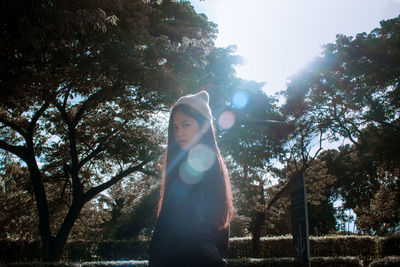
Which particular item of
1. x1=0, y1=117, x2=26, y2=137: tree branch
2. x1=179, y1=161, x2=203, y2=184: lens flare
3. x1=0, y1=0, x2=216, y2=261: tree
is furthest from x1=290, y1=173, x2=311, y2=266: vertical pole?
x1=0, y1=117, x2=26, y2=137: tree branch

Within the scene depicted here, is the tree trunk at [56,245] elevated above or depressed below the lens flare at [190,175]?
below

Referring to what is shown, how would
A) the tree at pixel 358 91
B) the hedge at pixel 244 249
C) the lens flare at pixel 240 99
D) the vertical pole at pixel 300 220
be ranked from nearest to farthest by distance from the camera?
1. the vertical pole at pixel 300 220
2. the tree at pixel 358 91
3. the lens flare at pixel 240 99
4. the hedge at pixel 244 249

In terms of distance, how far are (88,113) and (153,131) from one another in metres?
3.46

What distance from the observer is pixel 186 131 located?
81.4 inches

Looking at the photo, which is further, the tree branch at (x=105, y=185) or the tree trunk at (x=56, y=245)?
the tree branch at (x=105, y=185)

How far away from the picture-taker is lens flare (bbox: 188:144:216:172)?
1.85 m

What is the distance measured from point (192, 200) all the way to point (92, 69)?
695 centimetres

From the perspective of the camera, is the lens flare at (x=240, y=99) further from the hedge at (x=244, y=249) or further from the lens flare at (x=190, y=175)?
the lens flare at (x=190, y=175)

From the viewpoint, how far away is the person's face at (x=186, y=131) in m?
2.06

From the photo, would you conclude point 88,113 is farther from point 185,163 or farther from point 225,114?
point 185,163

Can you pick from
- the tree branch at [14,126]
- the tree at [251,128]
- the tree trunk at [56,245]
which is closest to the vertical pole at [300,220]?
the tree at [251,128]

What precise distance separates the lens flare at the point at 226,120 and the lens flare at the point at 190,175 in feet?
39.6

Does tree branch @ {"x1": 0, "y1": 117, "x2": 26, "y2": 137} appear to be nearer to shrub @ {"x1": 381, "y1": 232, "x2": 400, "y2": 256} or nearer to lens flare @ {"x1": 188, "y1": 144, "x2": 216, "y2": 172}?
lens flare @ {"x1": 188, "y1": 144, "x2": 216, "y2": 172}

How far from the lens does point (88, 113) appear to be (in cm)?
1576
